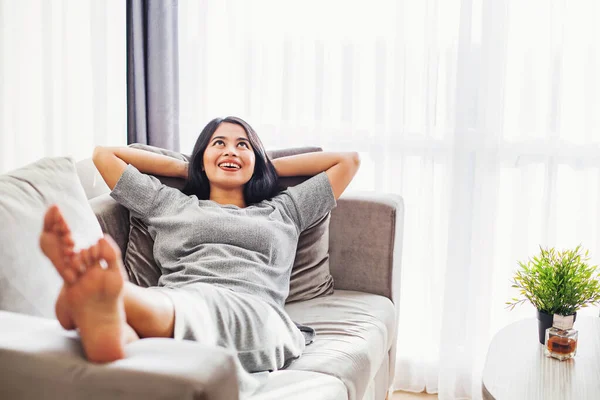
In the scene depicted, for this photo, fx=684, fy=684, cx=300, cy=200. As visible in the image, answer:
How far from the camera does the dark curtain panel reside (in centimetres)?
271

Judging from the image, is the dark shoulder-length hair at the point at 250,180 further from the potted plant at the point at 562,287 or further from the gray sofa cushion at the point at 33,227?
the potted plant at the point at 562,287

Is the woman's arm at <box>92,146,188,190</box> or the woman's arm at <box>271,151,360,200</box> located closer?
the woman's arm at <box>92,146,188,190</box>

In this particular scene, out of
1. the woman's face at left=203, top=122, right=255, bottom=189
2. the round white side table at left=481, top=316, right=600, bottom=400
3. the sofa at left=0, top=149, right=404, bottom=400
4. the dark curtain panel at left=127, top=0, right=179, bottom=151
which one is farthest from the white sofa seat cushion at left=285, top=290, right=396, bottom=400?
the dark curtain panel at left=127, top=0, right=179, bottom=151

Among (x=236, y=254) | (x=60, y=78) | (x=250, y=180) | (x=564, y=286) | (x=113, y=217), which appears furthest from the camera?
(x=60, y=78)

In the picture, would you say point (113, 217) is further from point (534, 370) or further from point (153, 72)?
point (534, 370)

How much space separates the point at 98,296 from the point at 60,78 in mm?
1903

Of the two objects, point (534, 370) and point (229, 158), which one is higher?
point (229, 158)

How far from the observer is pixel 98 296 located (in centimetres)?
102

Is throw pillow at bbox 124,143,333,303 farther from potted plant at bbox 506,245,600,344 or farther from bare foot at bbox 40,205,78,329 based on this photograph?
bare foot at bbox 40,205,78,329

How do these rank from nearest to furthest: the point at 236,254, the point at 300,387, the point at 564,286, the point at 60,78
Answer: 1. the point at 300,387
2. the point at 564,286
3. the point at 236,254
4. the point at 60,78

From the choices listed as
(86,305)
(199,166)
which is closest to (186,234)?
(199,166)

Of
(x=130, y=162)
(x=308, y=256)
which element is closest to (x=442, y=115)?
(x=308, y=256)

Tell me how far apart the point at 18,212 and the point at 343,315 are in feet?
3.14

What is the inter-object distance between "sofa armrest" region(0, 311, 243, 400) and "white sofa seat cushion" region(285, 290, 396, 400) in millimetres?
691
